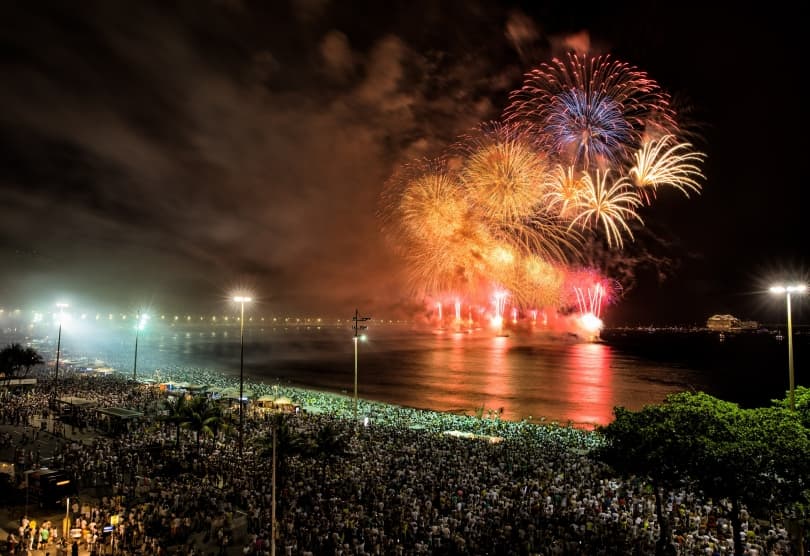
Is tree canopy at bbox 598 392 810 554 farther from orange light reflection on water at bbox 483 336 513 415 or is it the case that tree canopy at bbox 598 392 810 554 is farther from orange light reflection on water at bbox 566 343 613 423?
orange light reflection on water at bbox 483 336 513 415

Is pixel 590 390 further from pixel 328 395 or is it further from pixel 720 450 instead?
pixel 720 450

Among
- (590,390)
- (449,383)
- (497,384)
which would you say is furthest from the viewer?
(449,383)

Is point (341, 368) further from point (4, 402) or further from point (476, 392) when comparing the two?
point (4, 402)

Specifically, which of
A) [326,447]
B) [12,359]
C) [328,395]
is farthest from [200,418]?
[12,359]

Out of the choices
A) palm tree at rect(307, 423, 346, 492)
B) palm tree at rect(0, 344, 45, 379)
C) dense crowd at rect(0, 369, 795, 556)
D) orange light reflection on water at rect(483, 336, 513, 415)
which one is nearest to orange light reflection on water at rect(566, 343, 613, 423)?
orange light reflection on water at rect(483, 336, 513, 415)

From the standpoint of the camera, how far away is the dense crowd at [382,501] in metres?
14.1

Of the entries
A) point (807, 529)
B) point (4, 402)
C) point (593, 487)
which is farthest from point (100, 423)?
point (807, 529)

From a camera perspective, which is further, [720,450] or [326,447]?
[326,447]

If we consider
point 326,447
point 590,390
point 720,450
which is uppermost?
point 720,450

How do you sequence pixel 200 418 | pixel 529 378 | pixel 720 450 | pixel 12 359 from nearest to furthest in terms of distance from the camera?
1. pixel 720 450
2. pixel 200 418
3. pixel 12 359
4. pixel 529 378

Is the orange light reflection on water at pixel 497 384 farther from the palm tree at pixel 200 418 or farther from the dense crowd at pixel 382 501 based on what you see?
the palm tree at pixel 200 418

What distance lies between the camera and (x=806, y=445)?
12344 mm

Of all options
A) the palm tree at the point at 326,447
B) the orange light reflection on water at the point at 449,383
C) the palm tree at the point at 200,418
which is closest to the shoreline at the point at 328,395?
the orange light reflection on water at the point at 449,383

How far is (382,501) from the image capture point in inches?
669
